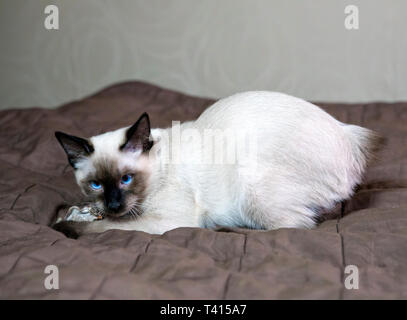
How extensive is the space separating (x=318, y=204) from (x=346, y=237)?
0.26 m

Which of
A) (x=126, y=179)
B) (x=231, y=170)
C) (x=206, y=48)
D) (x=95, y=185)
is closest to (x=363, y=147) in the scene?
(x=231, y=170)

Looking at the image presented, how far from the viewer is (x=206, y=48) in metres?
3.16

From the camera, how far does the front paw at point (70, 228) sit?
1.60 meters

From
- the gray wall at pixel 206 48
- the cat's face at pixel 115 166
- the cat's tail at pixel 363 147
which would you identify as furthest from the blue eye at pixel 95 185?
the gray wall at pixel 206 48

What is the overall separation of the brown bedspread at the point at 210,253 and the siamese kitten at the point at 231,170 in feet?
0.38

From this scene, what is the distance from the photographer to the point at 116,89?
3127 millimetres

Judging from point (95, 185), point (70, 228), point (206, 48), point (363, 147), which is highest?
point (206, 48)

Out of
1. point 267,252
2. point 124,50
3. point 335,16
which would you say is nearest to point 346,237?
point 267,252

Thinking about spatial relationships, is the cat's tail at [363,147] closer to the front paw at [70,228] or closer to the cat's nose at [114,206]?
the cat's nose at [114,206]

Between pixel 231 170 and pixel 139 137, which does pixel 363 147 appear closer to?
pixel 231 170

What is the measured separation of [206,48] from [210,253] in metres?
2.01

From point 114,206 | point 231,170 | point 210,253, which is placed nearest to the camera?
point 210,253
